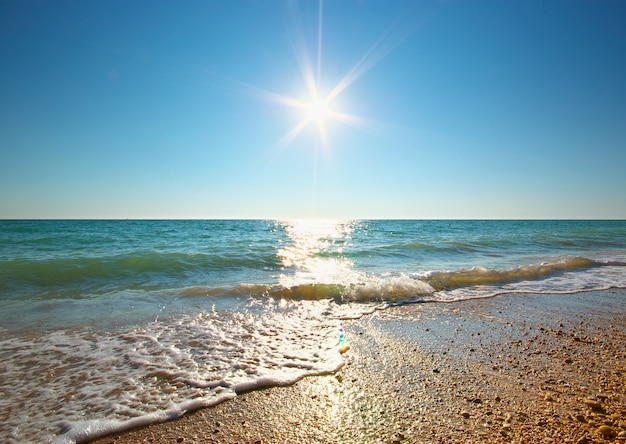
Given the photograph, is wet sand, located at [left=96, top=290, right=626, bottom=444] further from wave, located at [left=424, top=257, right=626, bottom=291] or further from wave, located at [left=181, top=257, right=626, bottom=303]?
wave, located at [left=424, top=257, right=626, bottom=291]

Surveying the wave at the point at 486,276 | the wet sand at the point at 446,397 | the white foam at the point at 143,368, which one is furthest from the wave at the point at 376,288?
the wet sand at the point at 446,397

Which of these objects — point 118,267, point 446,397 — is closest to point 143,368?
point 446,397

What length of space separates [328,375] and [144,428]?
1753mm

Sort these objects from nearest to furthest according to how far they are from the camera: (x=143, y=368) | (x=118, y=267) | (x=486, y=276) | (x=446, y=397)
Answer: (x=446, y=397) → (x=143, y=368) → (x=486, y=276) → (x=118, y=267)

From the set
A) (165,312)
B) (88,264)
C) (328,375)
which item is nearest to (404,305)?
(328,375)

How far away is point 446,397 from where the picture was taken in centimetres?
271

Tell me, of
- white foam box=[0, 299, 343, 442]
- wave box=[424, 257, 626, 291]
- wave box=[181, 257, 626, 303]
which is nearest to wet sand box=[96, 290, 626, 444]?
white foam box=[0, 299, 343, 442]

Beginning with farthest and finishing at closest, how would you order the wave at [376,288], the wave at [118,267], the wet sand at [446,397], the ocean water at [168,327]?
the wave at [118,267]
the wave at [376,288]
the ocean water at [168,327]
the wet sand at [446,397]

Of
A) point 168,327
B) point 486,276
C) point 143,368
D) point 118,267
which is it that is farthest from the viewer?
point 118,267

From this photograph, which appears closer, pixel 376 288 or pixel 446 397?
pixel 446 397

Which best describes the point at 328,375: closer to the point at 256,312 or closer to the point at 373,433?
the point at 373,433

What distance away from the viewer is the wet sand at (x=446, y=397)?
2260 mm

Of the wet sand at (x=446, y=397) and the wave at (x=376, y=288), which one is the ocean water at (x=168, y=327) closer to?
the wave at (x=376, y=288)

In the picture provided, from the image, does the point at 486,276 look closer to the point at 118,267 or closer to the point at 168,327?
the point at 168,327
